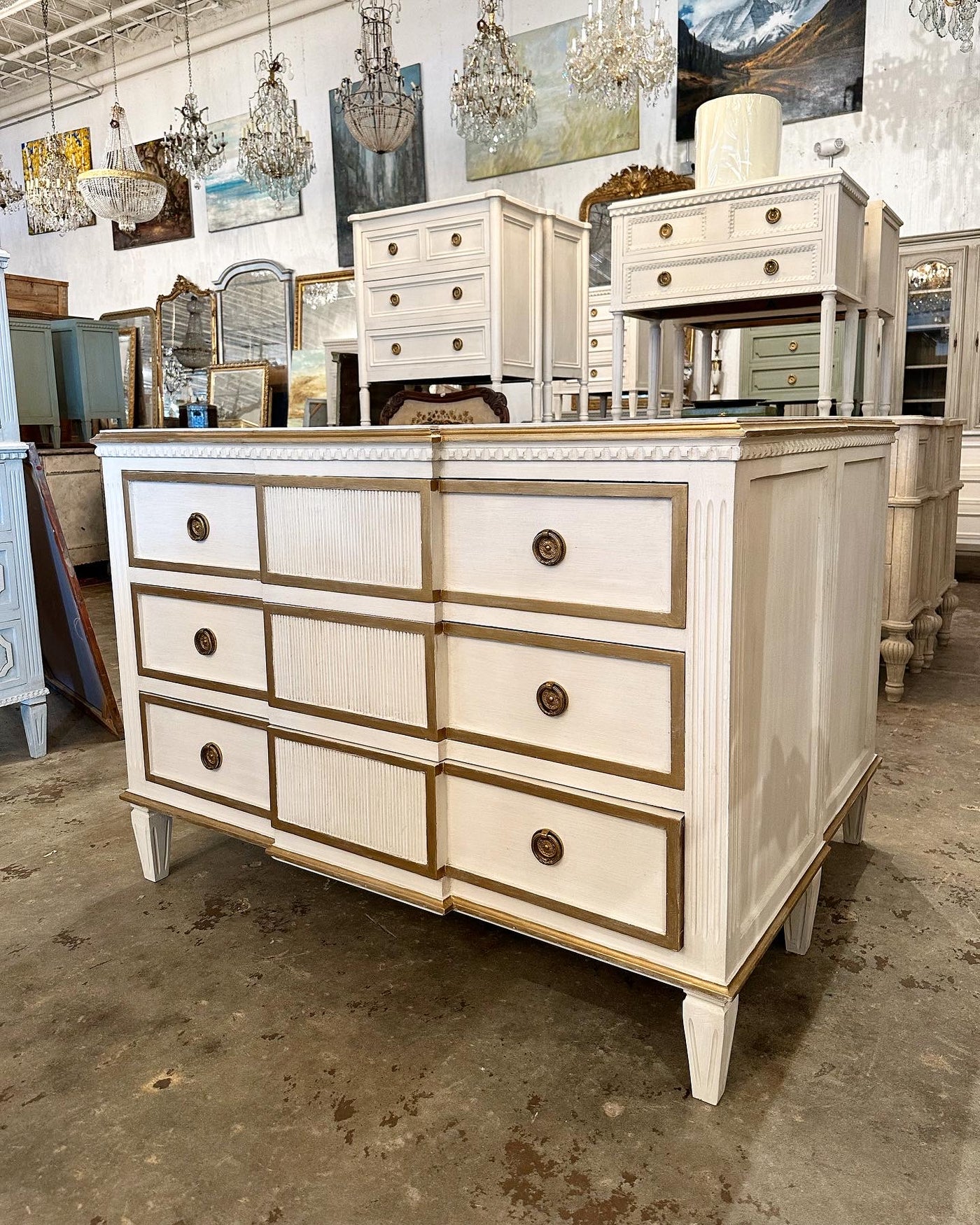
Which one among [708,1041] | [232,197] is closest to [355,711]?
[708,1041]

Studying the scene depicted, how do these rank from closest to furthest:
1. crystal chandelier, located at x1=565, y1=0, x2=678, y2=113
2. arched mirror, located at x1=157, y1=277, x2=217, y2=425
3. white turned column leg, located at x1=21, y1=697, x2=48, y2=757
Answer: white turned column leg, located at x1=21, y1=697, x2=48, y2=757
crystal chandelier, located at x1=565, y1=0, x2=678, y2=113
arched mirror, located at x1=157, y1=277, x2=217, y2=425

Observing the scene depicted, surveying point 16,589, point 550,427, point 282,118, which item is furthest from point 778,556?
point 282,118

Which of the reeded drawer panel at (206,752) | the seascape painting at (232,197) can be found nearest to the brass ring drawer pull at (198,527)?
the reeded drawer panel at (206,752)

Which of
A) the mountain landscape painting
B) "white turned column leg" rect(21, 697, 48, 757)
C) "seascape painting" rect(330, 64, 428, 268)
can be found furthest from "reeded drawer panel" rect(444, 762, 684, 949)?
A: "seascape painting" rect(330, 64, 428, 268)

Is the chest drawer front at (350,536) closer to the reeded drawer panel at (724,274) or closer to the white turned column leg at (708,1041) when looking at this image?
the white turned column leg at (708,1041)

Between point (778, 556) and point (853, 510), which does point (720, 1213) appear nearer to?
point (778, 556)

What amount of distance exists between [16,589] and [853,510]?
9.88 feet

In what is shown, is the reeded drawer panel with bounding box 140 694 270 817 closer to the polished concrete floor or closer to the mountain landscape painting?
the polished concrete floor

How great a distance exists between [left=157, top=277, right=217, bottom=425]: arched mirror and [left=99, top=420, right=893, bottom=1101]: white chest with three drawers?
8.62 m

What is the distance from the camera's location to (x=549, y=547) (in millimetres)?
1637

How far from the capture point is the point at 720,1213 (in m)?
1.39

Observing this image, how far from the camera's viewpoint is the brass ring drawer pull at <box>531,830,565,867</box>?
172 centimetres

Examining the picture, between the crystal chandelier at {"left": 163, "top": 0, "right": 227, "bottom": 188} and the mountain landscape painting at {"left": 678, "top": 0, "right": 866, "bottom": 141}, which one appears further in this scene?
the crystal chandelier at {"left": 163, "top": 0, "right": 227, "bottom": 188}

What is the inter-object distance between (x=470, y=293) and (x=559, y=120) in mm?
5603
